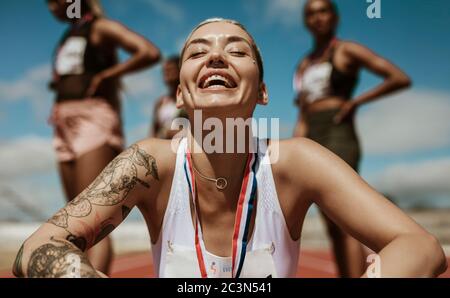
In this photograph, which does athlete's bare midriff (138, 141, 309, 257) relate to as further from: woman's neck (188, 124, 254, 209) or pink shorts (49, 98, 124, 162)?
pink shorts (49, 98, 124, 162)

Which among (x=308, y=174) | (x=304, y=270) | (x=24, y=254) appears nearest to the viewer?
(x=24, y=254)

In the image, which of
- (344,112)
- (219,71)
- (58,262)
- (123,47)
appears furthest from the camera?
(344,112)

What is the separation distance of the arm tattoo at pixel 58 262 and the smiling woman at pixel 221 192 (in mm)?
137

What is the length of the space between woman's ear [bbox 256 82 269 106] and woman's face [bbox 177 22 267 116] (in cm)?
17

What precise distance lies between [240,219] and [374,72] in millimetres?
2486

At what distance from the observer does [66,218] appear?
1635 millimetres

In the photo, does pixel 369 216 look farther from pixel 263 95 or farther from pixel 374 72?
pixel 374 72

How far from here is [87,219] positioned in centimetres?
167

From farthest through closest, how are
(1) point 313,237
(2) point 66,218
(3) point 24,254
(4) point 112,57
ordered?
1. (1) point 313,237
2. (4) point 112,57
3. (2) point 66,218
4. (3) point 24,254

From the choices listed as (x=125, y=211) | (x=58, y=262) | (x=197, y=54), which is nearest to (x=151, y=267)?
(x=125, y=211)

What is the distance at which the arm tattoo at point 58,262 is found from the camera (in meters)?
1.36
